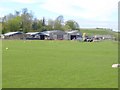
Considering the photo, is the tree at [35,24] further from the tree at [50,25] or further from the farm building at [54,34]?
the farm building at [54,34]

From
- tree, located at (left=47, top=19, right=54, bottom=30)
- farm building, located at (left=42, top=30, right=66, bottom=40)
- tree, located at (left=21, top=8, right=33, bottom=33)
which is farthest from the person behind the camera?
tree, located at (left=47, top=19, right=54, bottom=30)

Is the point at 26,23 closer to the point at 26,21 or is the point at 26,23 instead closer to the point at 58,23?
the point at 26,21

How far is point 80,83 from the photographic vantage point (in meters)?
11.2

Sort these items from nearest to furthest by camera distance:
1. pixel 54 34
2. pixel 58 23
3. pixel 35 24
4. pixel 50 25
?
1. pixel 54 34
2. pixel 35 24
3. pixel 50 25
4. pixel 58 23

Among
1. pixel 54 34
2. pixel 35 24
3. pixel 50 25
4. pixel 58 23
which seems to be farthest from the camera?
pixel 58 23

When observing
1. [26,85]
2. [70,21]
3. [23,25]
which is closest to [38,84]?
[26,85]

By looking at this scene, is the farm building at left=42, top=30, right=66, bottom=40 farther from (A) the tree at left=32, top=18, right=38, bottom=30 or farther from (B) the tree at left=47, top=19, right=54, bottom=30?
(B) the tree at left=47, top=19, right=54, bottom=30

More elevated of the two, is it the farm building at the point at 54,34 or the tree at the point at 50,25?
the tree at the point at 50,25

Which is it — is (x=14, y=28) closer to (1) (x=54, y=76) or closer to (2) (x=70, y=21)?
(2) (x=70, y=21)

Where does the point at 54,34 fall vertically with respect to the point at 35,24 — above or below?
below

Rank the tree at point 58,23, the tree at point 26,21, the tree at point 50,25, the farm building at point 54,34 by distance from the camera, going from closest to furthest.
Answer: the farm building at point 54,34 → the tree at point 26,21 → the tree at point 50,25 → the tree at point 58,23

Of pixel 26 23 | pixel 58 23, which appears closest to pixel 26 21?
pixel 26 23

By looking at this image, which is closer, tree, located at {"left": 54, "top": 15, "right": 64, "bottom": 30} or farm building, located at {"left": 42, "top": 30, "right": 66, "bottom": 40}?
farm building, located at {"left": 42, "top": 30, "right": 66, "bottom": 40}

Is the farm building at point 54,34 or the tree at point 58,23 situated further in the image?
the tree at point 58,23
